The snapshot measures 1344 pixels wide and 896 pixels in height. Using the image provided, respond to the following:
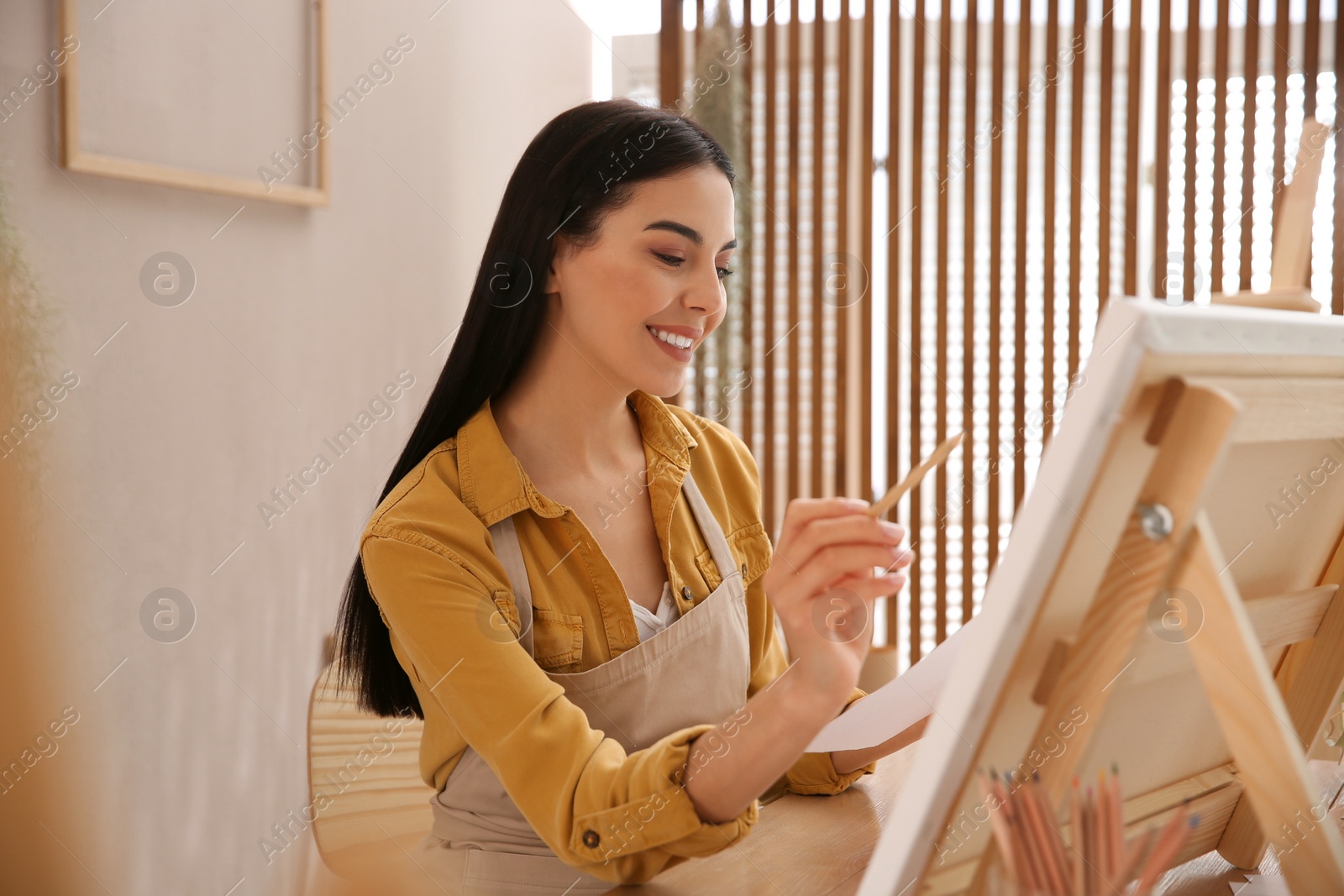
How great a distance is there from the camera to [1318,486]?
871mm

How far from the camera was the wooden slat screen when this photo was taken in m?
2.94

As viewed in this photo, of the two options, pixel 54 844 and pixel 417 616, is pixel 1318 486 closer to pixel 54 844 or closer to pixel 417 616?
pixel 417 616

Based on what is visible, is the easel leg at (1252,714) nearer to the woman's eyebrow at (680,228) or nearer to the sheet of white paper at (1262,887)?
the sheet of white paper at (1262,887)

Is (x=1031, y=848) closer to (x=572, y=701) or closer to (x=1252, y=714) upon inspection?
(x=1252, y=714)

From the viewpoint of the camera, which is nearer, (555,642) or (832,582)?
(832,582)

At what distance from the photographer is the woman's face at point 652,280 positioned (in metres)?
1.29

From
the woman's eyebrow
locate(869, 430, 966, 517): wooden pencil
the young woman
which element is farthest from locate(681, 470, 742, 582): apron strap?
locate(869, 430, 966, 517): wooden pencil

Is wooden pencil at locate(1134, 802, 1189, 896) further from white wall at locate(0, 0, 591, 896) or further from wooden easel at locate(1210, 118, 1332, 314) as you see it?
white wall at locate(0, 0, 591, 896)

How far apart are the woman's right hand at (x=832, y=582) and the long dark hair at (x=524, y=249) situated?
2.02 ft

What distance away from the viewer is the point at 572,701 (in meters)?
1.20

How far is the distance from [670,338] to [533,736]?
0.53 m

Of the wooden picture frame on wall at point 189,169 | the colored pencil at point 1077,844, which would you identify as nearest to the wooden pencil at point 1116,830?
the colored pencil at point 1077,844

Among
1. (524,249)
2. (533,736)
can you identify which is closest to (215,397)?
(524,249)

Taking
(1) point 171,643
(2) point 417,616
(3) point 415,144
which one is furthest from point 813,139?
(2) point 417,616
